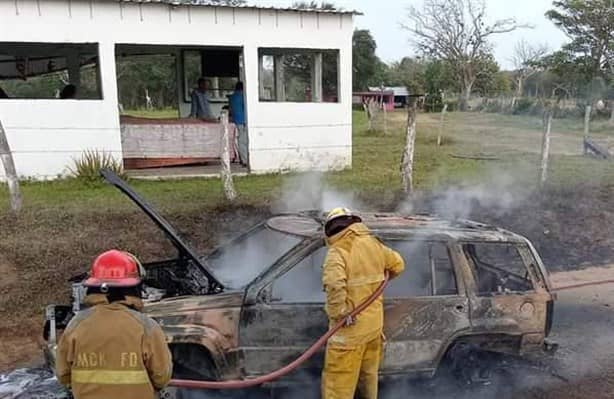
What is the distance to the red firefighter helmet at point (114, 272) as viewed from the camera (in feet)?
9.27

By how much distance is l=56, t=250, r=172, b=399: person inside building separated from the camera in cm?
276

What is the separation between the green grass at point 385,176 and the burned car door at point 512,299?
17.6 ft

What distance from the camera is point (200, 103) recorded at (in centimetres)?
1545

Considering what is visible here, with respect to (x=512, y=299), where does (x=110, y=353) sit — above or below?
above

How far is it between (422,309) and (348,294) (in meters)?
0.78

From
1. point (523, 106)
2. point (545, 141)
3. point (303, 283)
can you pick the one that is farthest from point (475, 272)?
point (523, 106)

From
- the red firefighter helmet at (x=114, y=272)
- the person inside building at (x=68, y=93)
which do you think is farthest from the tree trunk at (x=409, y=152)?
the red firefighter helmet at (x=114, y=272)

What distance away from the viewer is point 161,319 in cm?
441

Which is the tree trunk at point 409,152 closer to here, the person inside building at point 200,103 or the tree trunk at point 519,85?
the person inside building at point 200,103

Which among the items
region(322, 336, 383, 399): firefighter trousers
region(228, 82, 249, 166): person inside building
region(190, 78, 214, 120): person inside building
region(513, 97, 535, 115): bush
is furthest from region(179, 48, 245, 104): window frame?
region(513, 97, 535, 115): bush

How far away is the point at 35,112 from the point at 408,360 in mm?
10855

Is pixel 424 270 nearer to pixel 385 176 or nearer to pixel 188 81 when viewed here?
pixel 385 176

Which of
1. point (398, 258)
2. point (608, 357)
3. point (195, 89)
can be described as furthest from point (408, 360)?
point (195, 89)

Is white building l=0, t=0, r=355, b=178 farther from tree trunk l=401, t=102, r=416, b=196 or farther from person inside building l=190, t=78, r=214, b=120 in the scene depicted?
tree trunk l=401, t=102, r=416, b=196
